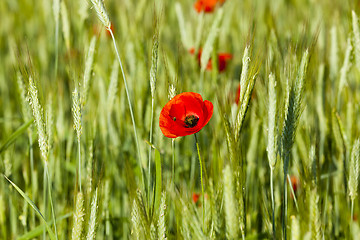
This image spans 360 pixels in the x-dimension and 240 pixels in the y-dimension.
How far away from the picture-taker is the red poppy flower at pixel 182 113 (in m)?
0.61

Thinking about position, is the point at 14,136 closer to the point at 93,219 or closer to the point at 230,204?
the point at 93,219

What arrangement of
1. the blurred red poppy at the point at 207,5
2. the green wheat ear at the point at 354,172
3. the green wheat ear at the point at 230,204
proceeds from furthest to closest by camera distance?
1. the blurred red poppy at the point at 207,5
2. the green wheat ear at the point at 354,172
3. the green wheat ear at the point at 230,204

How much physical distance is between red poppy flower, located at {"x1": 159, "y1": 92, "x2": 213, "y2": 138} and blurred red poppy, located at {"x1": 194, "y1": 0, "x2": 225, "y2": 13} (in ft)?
2.41

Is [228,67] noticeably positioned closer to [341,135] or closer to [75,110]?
[341,135]

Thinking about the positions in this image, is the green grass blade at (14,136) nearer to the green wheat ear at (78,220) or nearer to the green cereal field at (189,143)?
the green cereal field at (189,143)

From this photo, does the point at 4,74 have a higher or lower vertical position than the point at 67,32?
higher

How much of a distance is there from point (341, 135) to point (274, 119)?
12.1 inches

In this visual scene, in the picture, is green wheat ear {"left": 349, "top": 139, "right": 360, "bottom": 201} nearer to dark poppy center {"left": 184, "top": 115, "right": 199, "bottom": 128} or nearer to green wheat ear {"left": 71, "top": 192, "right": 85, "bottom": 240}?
dark poppy center {"left": 184, "top": 115, "right": 199, "bottom": 128}

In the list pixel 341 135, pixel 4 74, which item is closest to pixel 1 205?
pixel 341 135

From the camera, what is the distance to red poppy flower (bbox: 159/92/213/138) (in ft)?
1.99

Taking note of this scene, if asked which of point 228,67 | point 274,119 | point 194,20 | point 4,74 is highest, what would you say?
point 194,20

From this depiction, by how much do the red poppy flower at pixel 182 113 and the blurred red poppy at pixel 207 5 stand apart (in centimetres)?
73

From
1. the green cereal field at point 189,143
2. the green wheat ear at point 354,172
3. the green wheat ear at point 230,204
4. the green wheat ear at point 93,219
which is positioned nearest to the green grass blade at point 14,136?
the green cereal field at point 189,143

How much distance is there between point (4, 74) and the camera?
1.58 metres
